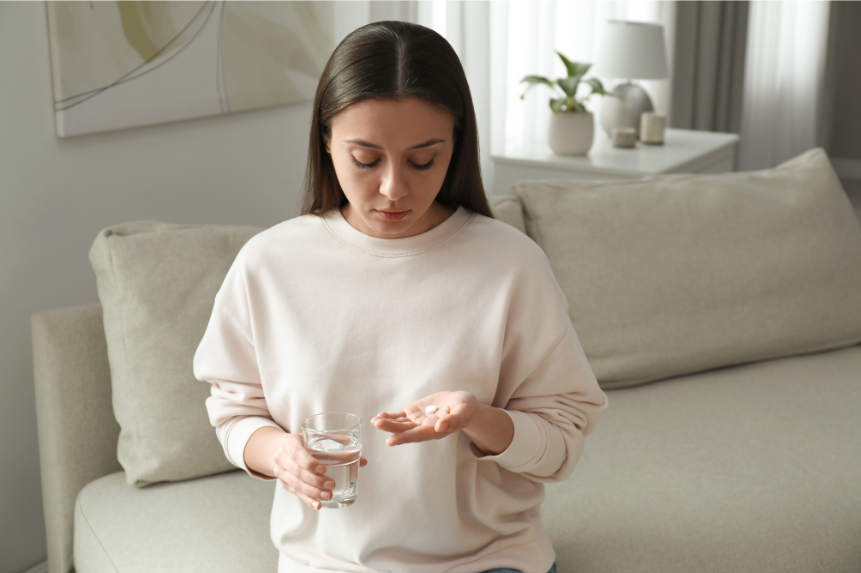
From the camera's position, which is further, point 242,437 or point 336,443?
point 242,437

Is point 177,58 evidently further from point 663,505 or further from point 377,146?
point 663,505

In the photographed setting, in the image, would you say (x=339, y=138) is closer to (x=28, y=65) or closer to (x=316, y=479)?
(x=316, y=479)

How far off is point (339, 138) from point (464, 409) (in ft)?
1.09

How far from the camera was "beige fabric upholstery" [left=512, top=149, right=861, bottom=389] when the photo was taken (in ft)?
5.71

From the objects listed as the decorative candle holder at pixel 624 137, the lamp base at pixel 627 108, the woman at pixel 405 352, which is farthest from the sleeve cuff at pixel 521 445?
the lamp base at pixel 627 108

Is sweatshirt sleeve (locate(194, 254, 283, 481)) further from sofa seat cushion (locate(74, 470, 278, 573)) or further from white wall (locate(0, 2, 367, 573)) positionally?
white wall (locate(0, 2, 367, 573))

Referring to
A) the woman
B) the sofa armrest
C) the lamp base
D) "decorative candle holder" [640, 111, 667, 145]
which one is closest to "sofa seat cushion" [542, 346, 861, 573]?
the woman

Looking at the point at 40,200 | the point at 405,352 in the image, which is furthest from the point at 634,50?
the point at 405,352

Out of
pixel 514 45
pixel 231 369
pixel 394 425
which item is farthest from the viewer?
pixel 514 45

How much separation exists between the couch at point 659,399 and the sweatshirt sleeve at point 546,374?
32cm

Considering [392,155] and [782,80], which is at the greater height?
[782,80]

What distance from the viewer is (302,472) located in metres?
0.85

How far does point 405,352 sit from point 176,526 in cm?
57

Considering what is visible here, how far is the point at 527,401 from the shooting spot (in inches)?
39.6
